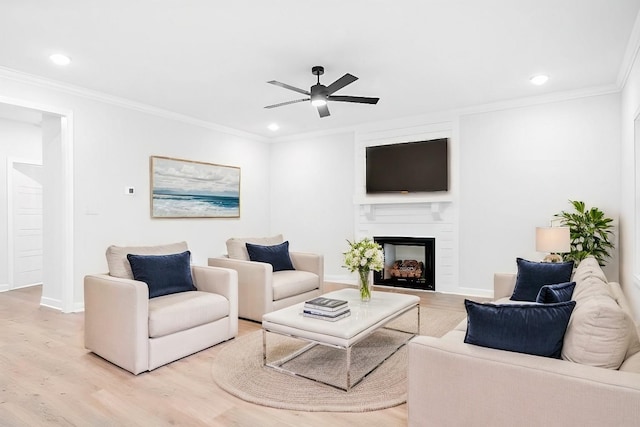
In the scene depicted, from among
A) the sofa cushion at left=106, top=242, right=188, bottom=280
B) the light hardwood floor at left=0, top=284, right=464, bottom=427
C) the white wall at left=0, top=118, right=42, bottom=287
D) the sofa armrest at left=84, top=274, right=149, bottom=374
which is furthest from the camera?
the white wall at left=0, top=118, right=42, bottom=287

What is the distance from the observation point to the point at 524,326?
Answer: 5.26ft

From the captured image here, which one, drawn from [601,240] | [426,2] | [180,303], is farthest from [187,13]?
[601,240]

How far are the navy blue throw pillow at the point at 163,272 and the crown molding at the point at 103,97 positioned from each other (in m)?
2.37

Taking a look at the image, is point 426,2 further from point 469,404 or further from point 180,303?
point 180,303

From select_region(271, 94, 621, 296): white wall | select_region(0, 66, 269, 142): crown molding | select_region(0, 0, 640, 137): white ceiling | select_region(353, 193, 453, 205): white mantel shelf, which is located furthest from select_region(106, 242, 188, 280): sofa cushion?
select_region(271, 94, 621, 296): white wall

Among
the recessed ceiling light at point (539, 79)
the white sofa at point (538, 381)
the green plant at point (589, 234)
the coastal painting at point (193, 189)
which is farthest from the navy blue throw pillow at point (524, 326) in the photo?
the coastal painting at point (193, 189)

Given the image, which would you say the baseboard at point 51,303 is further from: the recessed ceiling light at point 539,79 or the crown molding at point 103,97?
the recessed ceiling light at point 539,79

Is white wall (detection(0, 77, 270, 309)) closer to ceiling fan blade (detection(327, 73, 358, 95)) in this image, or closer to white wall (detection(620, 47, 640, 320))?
ceiling fan blade (detection(327, 73, 358, 95))

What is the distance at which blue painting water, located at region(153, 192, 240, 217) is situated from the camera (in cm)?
528

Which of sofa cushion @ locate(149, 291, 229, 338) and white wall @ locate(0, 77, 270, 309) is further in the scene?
white wall @ locate(0, 77, 270, 309)

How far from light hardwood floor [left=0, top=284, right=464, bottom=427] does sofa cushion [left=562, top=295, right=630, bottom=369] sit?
39.7 inches

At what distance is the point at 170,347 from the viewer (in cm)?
290

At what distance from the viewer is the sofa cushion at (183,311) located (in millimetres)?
2822

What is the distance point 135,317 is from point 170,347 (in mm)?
389
